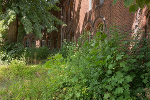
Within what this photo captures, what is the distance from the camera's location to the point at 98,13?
8195 mm

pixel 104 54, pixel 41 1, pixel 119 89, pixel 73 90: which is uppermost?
pixel 41 1

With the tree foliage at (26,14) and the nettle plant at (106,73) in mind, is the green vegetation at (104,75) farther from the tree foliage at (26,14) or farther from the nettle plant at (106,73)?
the tree foliage at (26,14)

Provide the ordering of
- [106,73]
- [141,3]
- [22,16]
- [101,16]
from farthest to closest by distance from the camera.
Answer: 1. [22,16]
2. [101,16]
3. [106,73]
4. [141,3]

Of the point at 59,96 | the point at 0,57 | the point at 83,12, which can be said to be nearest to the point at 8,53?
the point at 0,57

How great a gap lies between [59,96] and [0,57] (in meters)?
6.27

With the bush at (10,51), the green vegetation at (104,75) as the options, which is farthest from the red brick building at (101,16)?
the bush at (10,51)

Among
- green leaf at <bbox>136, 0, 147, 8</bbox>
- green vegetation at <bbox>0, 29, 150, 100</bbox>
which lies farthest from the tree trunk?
green leaf at <bbox>136, 0, 147, 8</bbox>

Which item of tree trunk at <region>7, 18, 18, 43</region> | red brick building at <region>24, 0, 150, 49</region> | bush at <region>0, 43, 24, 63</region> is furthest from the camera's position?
tree trunk at <region>7, 18, 18, 43</region>

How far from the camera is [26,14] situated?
8.38m

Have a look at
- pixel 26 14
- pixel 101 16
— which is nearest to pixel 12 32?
pixel 26 14

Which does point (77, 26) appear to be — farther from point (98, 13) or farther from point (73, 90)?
point (73, 90)

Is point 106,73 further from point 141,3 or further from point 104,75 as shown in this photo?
point 141,3

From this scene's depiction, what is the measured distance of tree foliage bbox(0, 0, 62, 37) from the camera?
7.26m

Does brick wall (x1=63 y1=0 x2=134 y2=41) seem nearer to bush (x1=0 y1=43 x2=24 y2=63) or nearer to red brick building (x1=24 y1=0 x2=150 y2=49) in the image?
red brick building (x1=24 y1=0 x2=150 y2=49)
